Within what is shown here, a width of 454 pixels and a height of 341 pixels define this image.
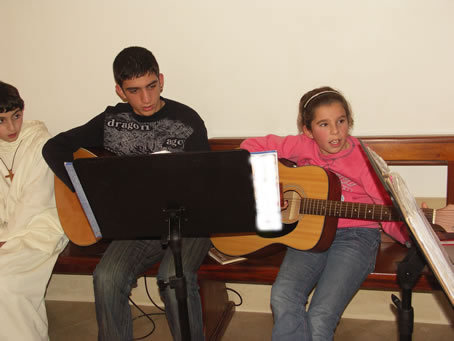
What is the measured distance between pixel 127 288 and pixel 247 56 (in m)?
1.42

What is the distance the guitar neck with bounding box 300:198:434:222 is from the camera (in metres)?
2.00

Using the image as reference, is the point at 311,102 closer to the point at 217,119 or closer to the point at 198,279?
the point at 217,119

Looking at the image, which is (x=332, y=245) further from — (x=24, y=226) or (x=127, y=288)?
(x=24, y=226)

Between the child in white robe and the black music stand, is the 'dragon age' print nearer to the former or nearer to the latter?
the child in white robe

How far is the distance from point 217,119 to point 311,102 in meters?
0.74

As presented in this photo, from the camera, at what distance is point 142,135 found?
2.52 m

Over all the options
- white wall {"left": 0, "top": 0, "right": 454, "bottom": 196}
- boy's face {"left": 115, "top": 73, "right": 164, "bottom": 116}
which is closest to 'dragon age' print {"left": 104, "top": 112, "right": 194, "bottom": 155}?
boy's face {"left": 115, "top": 73, "right": 164, "bottom": 116}

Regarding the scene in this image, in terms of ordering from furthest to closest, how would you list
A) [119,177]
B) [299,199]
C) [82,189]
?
[299,199]
[82,189]
[119,177]

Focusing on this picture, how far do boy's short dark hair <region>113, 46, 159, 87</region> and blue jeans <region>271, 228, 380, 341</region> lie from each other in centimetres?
111

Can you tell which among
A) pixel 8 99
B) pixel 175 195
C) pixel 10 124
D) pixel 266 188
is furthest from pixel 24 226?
pixel 266 188

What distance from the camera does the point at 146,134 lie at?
8.25 feet

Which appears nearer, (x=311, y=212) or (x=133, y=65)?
(x=311, y=212)

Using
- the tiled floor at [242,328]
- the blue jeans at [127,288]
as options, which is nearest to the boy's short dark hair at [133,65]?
the blue jeans at [127,288]

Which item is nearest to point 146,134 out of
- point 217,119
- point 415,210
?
point 217,119
